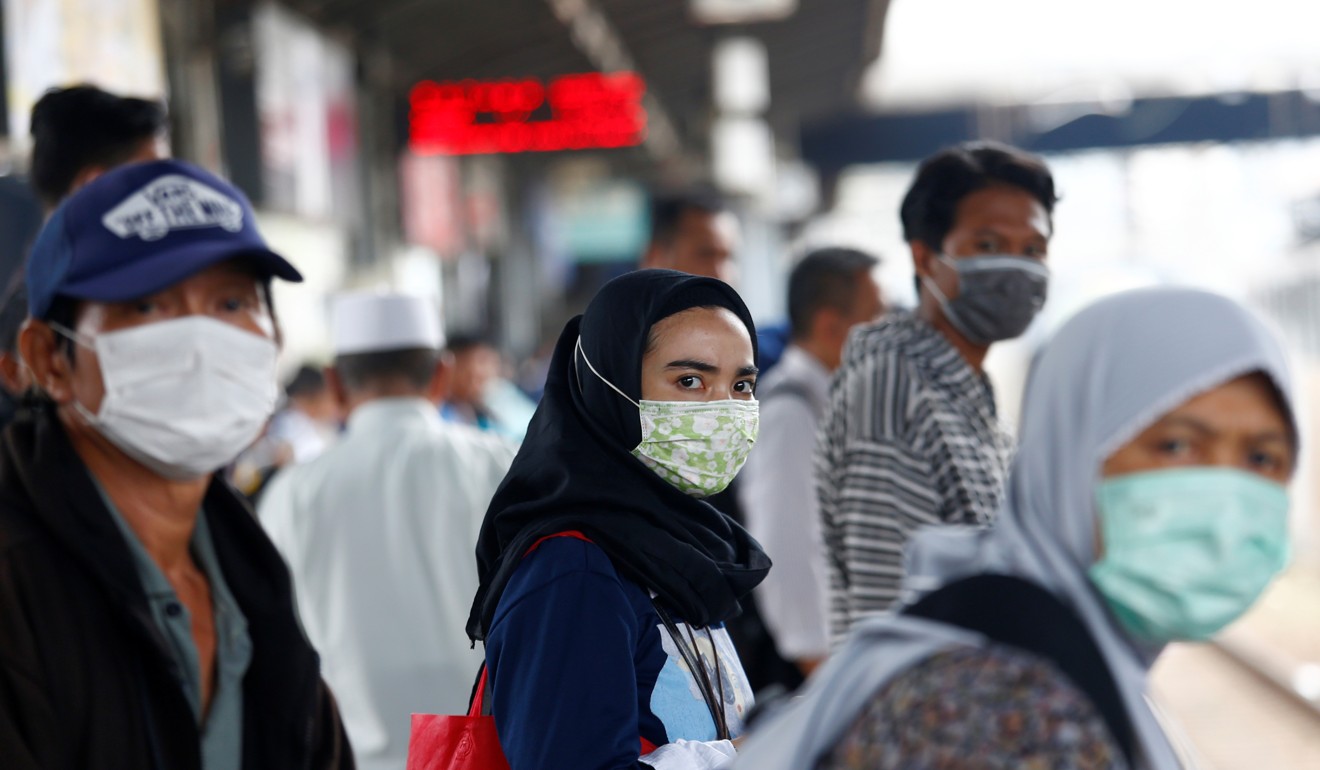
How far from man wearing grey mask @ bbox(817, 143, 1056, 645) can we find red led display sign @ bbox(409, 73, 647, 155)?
22.7ft

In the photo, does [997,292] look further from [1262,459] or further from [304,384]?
[304,384]

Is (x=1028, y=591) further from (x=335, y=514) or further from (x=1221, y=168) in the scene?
(x=1221, y=168)

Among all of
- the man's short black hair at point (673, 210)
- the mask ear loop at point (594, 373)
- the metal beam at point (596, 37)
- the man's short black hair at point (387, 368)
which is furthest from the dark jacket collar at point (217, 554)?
the metal beam at point (596, 37)

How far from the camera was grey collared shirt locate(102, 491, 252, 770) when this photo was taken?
182cm

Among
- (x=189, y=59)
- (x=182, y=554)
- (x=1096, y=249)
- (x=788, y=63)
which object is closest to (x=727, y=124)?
(x=788, y=63)

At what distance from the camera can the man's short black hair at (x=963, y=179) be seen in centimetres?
281

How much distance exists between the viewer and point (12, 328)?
2.45 meters

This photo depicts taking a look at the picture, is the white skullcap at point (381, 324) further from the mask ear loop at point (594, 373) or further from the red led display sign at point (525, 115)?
the red led display sign at point (525, 115)

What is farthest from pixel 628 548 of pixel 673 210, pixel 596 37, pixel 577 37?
pixel 596 37

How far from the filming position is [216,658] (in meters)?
1.91

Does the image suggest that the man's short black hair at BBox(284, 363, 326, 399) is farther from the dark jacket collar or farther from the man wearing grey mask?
the dark jacket collar

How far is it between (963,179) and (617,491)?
4.41 feet

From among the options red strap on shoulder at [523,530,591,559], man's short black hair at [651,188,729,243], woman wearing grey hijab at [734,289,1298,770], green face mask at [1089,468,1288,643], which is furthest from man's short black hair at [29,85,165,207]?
green face mask at [1089,468,1288,643]

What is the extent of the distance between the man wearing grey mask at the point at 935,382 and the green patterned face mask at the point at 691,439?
2.24 ft
